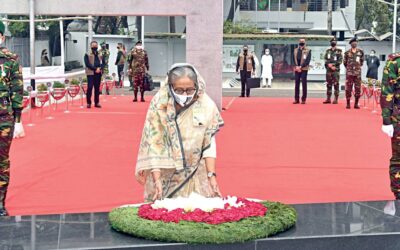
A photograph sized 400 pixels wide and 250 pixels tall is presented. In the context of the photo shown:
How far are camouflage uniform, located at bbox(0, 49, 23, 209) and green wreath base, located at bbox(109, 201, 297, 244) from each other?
2661 millimetres

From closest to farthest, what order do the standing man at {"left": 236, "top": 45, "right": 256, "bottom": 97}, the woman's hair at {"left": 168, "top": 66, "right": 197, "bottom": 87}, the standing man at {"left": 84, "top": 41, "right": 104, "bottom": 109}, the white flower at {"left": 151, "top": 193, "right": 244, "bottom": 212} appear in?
the white flower at {"left": 151, "top": 193, "right": 244, "bottom": 212} < the woman's hair at {"left": 168, "top": 66, "right": 197, "bottom": 87} < the standing man at {"left": 84, "top": 41, "right": 104, "bottom": 109} < the standing man at {"left": 236, "top": 45, "right": 256, "bottom": 97}

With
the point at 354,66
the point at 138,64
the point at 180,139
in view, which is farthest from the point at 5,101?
the point at 138,64

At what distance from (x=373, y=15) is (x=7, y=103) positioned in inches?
1623

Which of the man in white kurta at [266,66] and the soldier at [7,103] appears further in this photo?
the man in white kurta at [266,66]

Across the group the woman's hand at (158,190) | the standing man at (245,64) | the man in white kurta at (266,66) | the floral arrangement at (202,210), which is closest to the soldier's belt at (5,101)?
the woman's hand at (158,190)

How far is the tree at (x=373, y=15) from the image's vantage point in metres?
43.4

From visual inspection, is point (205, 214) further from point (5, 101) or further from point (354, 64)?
point (354, 64)

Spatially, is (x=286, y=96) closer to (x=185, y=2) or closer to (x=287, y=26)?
(x=185, y=2)

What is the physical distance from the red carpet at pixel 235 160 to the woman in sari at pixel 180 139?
2358 millimetres

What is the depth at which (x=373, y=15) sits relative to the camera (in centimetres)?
4556

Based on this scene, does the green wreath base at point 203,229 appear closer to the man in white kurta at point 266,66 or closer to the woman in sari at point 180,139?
the woman in sari at point 180,139

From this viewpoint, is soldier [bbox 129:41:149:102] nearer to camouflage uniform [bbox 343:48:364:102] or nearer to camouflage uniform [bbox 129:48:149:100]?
camouflage uniform [bbox 129:48:149:100]

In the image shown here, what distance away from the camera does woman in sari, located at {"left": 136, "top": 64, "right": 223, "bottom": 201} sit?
477 centimetres

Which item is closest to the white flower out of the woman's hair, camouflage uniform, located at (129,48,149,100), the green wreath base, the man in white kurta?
the green wreath base
